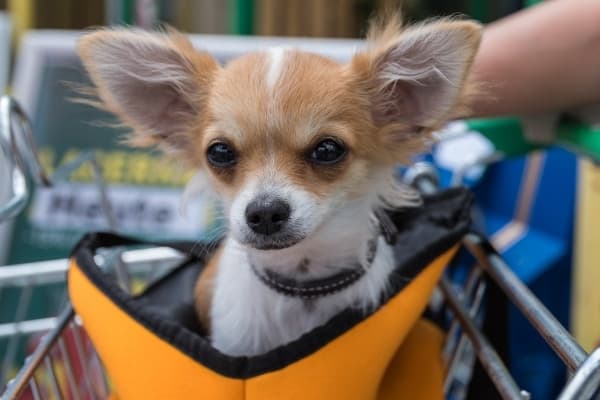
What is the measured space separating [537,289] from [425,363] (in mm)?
706

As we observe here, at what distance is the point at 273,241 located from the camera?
898 millimetres

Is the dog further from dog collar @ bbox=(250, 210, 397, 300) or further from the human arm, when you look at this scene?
the human arm

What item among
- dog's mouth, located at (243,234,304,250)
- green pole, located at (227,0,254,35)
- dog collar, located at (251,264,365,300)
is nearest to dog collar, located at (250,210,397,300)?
dog collar, located at (251,264,365,300)

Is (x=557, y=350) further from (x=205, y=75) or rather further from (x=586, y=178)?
(x=586, y=178)

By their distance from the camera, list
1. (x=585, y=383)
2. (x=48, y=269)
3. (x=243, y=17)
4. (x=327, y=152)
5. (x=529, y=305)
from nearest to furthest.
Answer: (x=585, y=383) → (x=529, y=305) → (x=327, y=152) → (x=48, y=269) → (x=243, y=17)

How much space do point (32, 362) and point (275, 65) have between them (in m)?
0.56

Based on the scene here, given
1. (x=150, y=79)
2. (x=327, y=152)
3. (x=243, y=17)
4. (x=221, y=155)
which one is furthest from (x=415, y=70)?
(x=243, y=17)

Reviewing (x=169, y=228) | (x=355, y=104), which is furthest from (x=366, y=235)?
(x=169, y=228)

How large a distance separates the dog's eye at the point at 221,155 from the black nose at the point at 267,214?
0.35ft

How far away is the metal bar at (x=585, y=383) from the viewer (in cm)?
56

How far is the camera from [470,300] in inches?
46.9

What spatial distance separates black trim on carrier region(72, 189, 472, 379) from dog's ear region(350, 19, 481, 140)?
18cm

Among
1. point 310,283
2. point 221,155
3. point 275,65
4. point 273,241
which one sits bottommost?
point 310,283

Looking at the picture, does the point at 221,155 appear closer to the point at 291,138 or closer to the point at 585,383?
the point at 291,138
